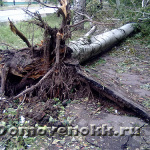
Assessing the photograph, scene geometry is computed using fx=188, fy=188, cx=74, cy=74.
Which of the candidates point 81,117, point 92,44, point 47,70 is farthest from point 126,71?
point 81,117

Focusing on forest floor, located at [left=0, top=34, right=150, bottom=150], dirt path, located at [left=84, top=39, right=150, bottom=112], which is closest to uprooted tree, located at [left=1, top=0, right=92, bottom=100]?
forest floor, located at [left=0, top=34, right=150, bottom=150]

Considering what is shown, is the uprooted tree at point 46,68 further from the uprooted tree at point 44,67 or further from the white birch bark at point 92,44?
the white birch bark at point 92,44

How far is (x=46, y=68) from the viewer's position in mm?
3701

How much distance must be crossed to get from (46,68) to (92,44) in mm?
1906

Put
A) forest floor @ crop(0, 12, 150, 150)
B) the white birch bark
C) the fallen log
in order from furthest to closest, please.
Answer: the white birch bark → the fallen log → forest floor @ crop(0, 12, 150, 150)

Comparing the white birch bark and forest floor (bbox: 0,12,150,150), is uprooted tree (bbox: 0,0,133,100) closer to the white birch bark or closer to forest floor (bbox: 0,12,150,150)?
forest floor (bbox: 0,12,150,150)

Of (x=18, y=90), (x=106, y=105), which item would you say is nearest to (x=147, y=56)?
(x=106, y=105)

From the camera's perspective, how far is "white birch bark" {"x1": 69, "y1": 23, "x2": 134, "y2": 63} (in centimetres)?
439

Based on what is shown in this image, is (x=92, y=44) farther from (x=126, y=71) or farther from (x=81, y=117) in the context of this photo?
(x=81, y=117)

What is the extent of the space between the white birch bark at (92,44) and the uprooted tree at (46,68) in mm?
618

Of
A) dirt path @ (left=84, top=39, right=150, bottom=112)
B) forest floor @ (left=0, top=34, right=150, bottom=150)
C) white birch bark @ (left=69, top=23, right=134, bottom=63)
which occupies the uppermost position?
white birch bark @ (left=69, top=23, right=134, bottom=63)

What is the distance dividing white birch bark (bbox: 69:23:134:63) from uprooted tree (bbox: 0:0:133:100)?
0.62m

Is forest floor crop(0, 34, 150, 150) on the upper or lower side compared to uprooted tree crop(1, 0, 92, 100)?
lower

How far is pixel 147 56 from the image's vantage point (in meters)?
5.98
